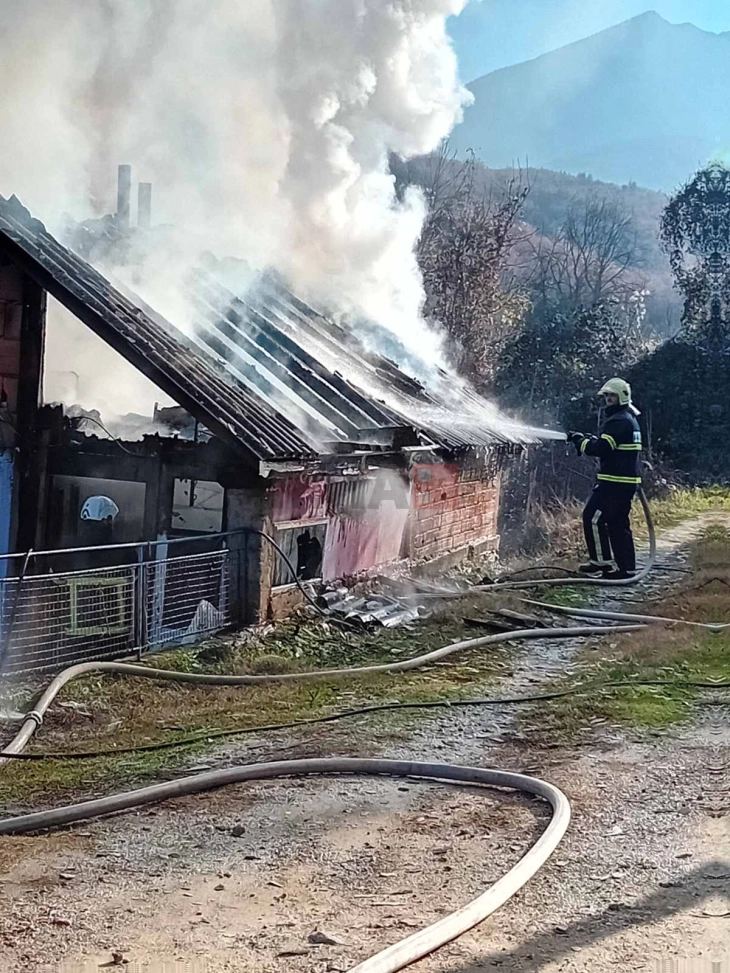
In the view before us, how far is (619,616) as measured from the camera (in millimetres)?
9430

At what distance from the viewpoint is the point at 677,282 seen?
92.2 ft

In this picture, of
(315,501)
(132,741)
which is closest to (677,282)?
(315,501)

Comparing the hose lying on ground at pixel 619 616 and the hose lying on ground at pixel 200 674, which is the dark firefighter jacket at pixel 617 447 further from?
the hose lying on ground at pixel 200 674

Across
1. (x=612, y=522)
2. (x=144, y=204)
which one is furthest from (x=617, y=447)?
(x=144, y=204)

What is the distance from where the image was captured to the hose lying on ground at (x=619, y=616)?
889cm

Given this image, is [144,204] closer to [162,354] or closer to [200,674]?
[162,354]

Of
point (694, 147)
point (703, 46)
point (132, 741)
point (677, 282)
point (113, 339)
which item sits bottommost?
point (132, 741)

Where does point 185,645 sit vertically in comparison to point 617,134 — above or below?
below

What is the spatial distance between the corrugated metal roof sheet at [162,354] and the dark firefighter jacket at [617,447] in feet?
10.9

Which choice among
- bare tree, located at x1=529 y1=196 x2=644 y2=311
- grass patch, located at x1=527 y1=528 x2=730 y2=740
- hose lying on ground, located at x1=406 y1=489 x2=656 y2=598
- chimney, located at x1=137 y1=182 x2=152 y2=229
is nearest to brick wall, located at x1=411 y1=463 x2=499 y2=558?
hose lying on ground, located at x1=406 y1=489 x2=656 y2=598

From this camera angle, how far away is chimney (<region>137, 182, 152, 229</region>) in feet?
44.0

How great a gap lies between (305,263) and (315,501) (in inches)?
286

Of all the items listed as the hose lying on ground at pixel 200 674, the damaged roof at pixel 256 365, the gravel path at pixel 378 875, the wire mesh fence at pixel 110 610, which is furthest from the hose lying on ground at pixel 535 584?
the gravel path at pixel 378 875

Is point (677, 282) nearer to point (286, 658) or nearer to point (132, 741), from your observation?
point (286, 658)
